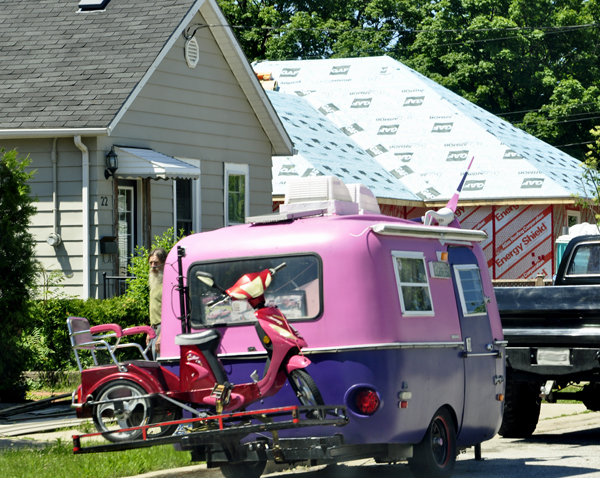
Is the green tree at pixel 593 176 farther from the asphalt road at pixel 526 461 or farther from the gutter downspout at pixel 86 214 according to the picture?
the gutter downspout at pixel 86 214

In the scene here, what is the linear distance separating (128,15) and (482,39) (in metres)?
28.6

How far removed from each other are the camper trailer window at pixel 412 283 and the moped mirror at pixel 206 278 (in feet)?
4.78

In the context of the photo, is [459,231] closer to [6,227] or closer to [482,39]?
[6,227]

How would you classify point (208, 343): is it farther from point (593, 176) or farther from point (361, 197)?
point (593, 176)

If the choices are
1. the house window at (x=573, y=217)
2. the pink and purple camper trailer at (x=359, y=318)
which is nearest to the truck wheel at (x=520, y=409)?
the pink and purple camper trailer at (x=359, y=318)

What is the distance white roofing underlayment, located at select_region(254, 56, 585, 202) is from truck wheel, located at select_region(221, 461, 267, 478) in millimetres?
A: 15639

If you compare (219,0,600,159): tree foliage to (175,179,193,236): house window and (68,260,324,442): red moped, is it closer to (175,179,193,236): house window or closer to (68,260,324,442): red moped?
(175,179,193,236): house window

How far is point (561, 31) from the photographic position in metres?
43.9

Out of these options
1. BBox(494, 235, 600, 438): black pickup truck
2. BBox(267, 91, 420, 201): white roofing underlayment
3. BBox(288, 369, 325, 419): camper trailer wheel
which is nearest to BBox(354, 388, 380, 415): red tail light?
BBox(288, 369, 325, 419): camper trailer wheel

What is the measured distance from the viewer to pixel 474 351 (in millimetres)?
8492

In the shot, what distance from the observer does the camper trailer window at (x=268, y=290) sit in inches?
293

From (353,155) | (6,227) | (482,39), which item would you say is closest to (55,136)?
(6,227)

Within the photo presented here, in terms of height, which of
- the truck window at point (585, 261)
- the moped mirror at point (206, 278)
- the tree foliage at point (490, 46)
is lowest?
the moped mirror at point (206, 278)

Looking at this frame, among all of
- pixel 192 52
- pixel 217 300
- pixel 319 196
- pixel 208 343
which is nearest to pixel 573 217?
pixel 192 52
